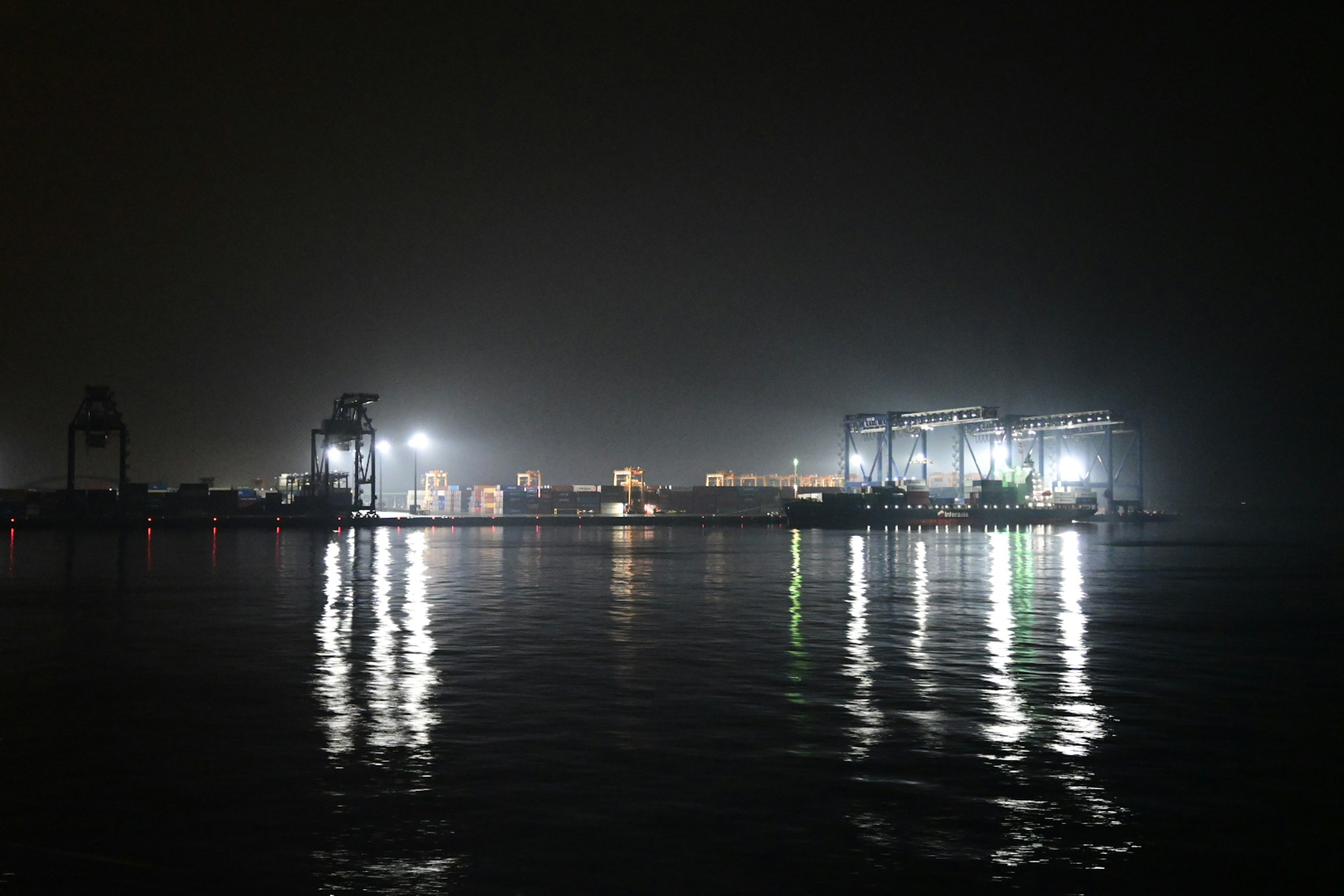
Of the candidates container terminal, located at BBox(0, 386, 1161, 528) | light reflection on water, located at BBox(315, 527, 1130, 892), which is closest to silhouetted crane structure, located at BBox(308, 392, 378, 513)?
container terminal, located at BBox(0, 386, 1161, 528)

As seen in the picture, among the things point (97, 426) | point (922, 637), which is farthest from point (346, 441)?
point (922, 637)

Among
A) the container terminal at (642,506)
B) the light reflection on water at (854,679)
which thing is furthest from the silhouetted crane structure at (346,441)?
the light reflection on water at (854,679)

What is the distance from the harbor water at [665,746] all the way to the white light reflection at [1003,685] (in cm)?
7

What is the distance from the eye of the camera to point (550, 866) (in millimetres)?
6539

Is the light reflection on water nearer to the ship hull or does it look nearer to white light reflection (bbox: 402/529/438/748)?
white light reflection (bbox: 402/529/438/748)

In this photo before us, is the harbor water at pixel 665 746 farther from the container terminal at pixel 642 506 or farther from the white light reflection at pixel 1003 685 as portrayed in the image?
the container terminal at pixel 642 506

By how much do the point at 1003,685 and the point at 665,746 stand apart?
5.23m

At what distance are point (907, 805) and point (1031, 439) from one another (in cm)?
12380

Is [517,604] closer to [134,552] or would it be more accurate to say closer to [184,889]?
[184,889]

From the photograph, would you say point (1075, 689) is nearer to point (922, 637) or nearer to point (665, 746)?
point (922, 637)

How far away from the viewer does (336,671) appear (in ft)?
46.2

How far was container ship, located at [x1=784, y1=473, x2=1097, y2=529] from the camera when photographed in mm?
99812

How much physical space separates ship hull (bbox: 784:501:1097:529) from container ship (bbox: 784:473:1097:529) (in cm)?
7

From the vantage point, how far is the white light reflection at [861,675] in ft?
33.4
